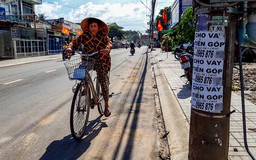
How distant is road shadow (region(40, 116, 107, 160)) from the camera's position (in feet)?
12.8

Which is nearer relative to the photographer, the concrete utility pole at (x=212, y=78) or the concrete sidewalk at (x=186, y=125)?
the concrete utility pole at (x=212, y=78)

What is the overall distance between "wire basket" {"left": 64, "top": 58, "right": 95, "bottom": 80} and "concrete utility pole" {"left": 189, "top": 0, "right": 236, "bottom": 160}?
Result: 2127 mm

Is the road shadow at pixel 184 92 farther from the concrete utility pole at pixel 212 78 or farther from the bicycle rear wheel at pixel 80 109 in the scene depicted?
the concrete utility pole at pixel 212 78

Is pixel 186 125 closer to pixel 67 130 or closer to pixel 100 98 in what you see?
pixel 100 98

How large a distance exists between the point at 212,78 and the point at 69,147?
8.68 feet

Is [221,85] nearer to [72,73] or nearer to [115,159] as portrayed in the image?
[115,159]

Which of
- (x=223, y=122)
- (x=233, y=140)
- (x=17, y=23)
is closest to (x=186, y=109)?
(x=233, y=140)

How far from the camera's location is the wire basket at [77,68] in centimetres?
→ 427

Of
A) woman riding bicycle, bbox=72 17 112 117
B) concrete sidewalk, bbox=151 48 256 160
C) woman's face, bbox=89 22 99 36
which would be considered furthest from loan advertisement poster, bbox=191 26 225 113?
woman's face, bbox=89 22 99 36

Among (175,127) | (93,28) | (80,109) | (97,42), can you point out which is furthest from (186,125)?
(93,28)

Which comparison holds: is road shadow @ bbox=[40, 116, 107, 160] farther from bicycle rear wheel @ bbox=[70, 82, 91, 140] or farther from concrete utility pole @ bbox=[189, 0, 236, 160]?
concrete utility pole @ bbox=[189, 0, 236, 160]

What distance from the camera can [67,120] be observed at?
554 centimetres

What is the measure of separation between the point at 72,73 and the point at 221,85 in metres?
2.58

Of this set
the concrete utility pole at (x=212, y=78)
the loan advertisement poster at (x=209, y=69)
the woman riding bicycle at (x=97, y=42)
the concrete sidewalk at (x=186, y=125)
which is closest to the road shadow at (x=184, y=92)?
the concrete sidewalk at (x=186, y=125)
